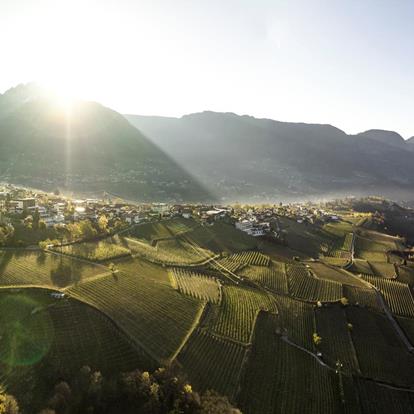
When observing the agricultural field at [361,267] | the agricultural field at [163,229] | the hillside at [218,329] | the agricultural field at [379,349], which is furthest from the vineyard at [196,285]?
the agricultural field at [361,267]

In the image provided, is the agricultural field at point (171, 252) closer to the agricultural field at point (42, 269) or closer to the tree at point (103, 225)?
the tree at point (103, 225)

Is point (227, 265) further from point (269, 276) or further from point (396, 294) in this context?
point (396, 294)

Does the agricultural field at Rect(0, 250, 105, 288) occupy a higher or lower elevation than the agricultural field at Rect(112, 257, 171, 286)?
higher

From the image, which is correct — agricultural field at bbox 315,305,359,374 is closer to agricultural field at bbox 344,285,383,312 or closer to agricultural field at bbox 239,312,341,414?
agricultural field at bbox 239,312,341,414

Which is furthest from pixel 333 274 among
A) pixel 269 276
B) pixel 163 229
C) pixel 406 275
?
pixel 163 229

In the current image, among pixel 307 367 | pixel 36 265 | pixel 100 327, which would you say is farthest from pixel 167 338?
pixel 36 265

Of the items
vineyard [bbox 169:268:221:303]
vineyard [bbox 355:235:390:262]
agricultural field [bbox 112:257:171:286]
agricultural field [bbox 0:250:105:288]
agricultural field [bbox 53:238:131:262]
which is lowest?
vineyard [bbox 355:235:390:262]

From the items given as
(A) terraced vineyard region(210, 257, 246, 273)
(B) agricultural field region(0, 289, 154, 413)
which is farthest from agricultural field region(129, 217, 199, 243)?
(B) agricultural field region(0, 289, 154, 413)
